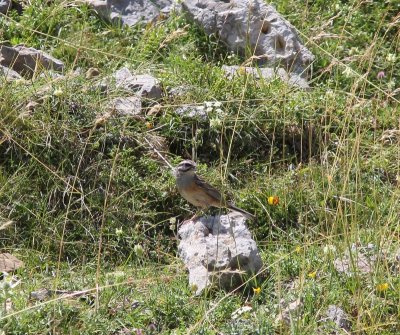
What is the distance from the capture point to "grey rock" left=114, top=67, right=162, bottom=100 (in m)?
7.96

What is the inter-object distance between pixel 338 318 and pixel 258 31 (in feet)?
12.6

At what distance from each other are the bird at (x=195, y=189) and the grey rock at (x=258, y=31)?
1930mm

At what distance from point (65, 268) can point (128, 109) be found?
1634 mm

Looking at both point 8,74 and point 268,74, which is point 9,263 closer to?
point 8,74

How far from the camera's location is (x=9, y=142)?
7398mm

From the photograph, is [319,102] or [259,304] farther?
[319,102]

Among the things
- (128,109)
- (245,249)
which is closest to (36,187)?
(128,109)

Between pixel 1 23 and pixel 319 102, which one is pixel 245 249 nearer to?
pixel 319 102

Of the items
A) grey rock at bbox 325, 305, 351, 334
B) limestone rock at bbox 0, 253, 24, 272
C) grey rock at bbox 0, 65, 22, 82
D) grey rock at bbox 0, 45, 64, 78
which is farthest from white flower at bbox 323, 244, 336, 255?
grey rock at bbox 0, 45, 64, 78

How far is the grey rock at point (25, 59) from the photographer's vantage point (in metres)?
8.19

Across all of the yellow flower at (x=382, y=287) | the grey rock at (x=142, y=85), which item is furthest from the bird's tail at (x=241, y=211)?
the yellow flower at (x=382, y=287)

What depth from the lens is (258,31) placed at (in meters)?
8.81

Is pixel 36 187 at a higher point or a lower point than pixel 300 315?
lower

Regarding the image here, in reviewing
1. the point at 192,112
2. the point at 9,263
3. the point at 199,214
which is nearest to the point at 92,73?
the point at 192,112
